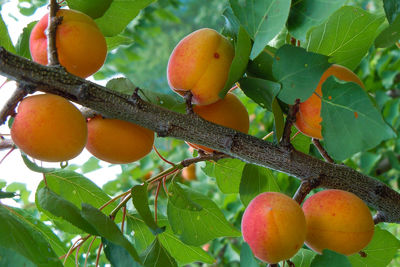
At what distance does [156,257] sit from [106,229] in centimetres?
19

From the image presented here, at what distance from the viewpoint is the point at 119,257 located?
70 centimetres

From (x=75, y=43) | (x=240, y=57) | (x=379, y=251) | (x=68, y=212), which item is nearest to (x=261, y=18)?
(x=240, y=57)

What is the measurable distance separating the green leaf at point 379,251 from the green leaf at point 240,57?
0.48m

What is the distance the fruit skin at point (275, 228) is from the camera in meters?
0.66

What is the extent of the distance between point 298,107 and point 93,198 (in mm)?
485

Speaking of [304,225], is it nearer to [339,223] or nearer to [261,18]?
[339,223]

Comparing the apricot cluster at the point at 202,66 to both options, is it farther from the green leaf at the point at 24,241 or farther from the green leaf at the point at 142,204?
the green leaf at the point at 24,241

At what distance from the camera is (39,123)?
650 millimetres

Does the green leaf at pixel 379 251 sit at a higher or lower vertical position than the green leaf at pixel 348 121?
lower

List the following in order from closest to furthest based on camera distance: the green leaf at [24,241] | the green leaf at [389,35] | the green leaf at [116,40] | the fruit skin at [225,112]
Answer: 1. the green leaf at [24,241]
2. the green leaf at [389,35]
3. the fruit skin at [225,112]
4. the green leaf at [116,40]

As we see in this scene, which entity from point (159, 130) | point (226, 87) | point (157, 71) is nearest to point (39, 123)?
point (159, 130)

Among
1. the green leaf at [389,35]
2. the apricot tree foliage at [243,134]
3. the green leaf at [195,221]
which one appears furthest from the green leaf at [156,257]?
the green leaf at [389,35]

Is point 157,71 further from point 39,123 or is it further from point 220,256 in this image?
point 39,123

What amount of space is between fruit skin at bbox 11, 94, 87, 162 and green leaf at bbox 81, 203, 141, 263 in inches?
4.1
